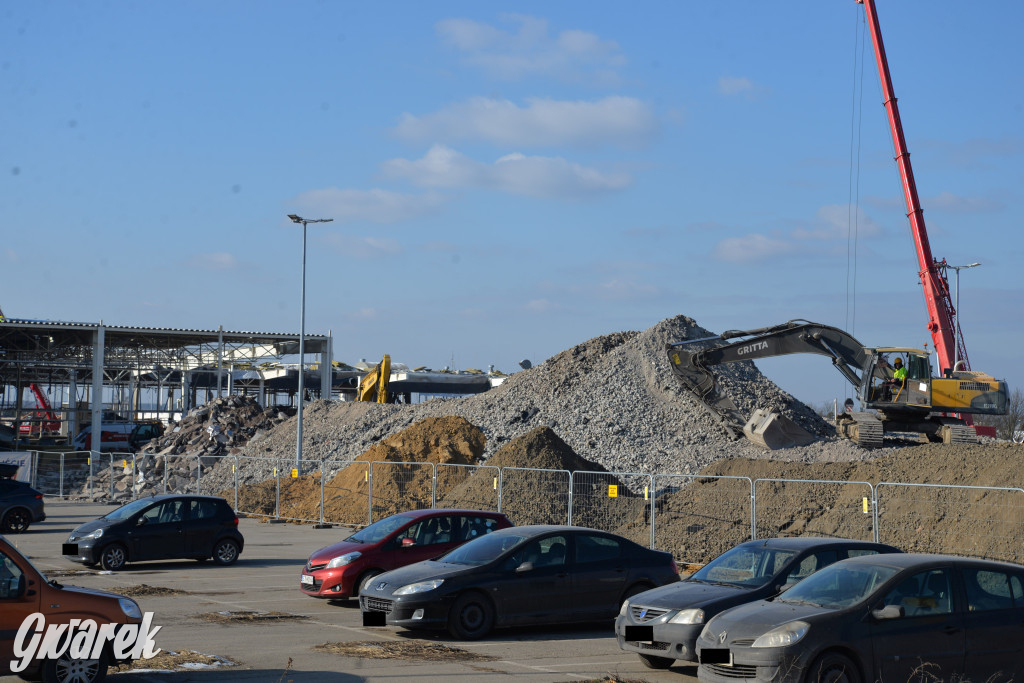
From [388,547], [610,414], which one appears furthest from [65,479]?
[388,547]

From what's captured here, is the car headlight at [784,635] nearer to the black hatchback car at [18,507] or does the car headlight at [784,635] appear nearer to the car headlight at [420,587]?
the car headlight at [420,587]

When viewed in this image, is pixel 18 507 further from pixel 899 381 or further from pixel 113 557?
pixel 899 381

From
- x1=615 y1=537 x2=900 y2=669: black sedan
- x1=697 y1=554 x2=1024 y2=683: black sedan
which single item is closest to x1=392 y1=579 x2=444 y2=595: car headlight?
x1=615 y1=537 x2=900 y2=669: black sedan

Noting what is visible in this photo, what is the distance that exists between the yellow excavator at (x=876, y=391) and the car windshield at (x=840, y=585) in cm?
2162

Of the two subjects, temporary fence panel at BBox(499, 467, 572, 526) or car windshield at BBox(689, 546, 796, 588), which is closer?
car windshield at BBox(689, 546, 796, 588)

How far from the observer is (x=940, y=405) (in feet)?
97.7

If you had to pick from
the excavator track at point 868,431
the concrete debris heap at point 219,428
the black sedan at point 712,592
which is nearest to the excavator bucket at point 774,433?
the excavator track at point 868,431

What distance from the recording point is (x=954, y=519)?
679 inches

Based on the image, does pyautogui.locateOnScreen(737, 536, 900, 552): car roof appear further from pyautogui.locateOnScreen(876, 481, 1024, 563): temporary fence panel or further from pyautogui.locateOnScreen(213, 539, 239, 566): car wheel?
pyautogui.locateOnScreen(213, 539, 239, 566): car wheel

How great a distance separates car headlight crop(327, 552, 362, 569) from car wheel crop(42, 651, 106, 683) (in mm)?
6239

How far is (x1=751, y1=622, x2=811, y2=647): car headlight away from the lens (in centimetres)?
860

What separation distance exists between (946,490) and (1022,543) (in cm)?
251

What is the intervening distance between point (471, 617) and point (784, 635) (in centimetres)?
465

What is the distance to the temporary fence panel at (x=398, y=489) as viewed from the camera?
87.9 feet
